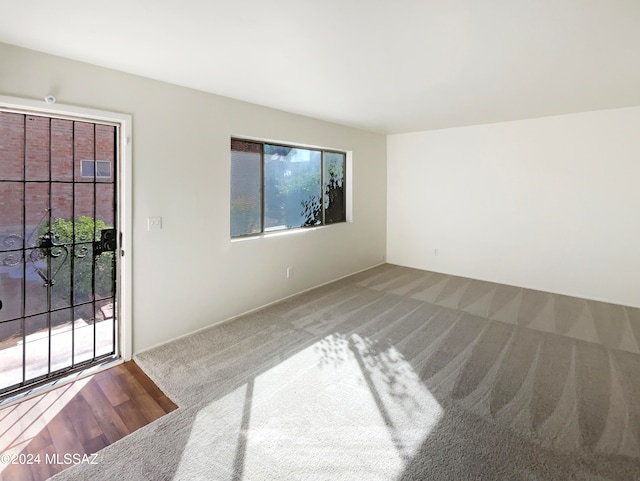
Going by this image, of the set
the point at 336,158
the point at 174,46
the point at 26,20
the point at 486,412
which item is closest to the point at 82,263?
the point at 26,20

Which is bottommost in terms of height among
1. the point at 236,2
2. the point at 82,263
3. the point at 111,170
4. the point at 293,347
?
the point at 293,347

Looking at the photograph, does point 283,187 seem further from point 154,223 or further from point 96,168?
point 96,168

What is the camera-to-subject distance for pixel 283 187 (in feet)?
14.2

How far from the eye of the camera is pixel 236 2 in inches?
67.8

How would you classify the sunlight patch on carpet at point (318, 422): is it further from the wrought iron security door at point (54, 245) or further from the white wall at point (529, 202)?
the white wall at point (529, 202)

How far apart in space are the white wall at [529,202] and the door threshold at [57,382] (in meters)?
4.83

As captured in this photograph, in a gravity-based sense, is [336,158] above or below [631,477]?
above

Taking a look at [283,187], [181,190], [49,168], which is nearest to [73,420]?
[49,168]

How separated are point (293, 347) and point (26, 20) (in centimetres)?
293

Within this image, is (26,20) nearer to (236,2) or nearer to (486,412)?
(236,2)

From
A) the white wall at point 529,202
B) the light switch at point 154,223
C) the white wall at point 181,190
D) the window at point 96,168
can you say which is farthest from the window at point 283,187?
the white wall at point 529,202

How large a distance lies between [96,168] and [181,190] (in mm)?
680

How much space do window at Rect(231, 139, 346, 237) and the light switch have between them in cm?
88

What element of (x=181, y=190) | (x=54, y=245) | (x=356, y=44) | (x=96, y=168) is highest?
(x=356, y=44)
